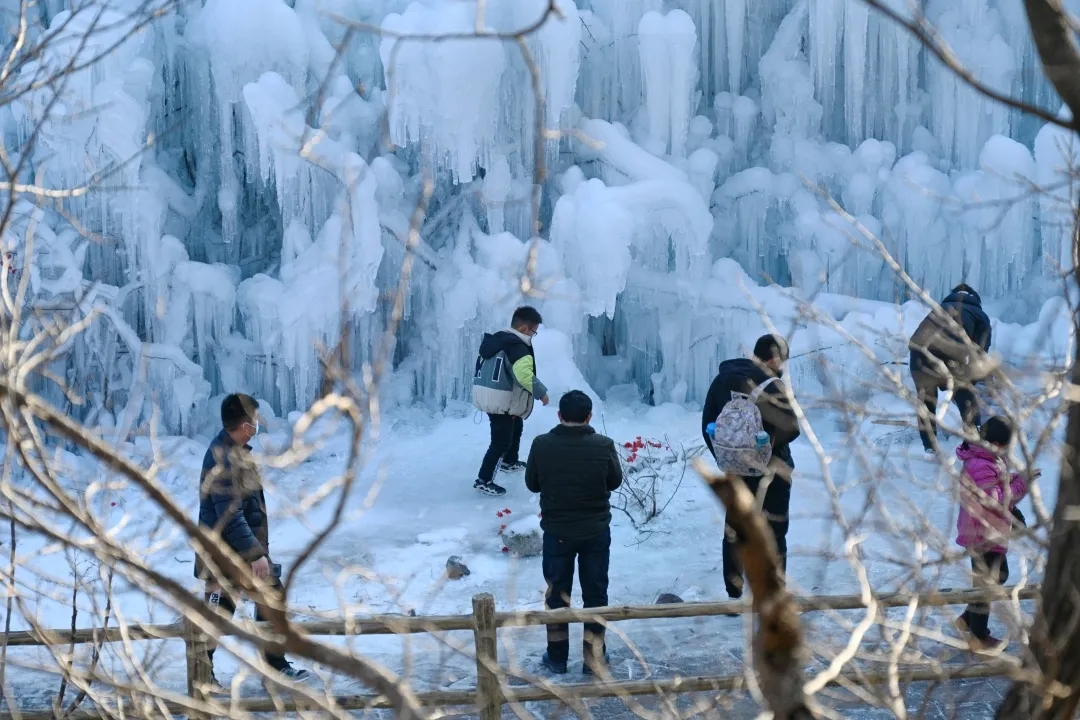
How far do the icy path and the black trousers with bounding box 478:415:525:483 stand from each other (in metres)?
0.21

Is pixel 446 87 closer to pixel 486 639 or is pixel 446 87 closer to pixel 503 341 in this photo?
pixel 503 341

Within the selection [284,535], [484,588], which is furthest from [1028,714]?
[284,535]

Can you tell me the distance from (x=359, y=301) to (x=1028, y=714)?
8156mm

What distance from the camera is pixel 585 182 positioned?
1080 cm

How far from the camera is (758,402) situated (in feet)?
21.1

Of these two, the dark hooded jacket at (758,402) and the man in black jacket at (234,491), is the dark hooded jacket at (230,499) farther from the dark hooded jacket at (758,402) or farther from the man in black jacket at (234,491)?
the dark hooded jacket at (758,402)

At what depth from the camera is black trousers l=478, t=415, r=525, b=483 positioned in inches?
358

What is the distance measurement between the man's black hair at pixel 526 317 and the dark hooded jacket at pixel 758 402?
1926 millimetres

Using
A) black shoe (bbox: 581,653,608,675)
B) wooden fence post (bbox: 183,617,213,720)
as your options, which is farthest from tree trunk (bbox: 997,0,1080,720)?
black shoe (bbox: 581,653,608,675)

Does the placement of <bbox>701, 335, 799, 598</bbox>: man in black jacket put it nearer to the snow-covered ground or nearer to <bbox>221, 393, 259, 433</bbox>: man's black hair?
the snow-covered ground

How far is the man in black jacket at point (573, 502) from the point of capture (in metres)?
6.11

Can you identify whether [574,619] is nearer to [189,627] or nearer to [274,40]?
[189,627]

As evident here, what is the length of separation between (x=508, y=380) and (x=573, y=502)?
280 centimetres

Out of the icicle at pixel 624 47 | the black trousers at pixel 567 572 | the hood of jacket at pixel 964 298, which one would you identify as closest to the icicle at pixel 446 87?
the icicle at pixel 624 47
